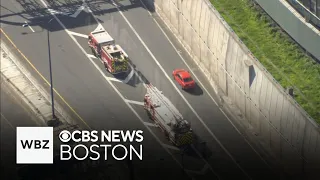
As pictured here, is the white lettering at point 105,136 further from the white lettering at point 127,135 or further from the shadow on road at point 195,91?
the shadow on road at point 195,91

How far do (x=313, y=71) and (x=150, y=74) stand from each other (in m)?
20.8

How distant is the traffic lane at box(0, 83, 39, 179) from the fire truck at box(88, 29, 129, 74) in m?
11.9

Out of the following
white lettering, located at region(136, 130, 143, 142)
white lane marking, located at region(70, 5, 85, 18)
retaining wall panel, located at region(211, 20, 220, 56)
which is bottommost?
white lettering, located at region(136, 130, 143, 142)

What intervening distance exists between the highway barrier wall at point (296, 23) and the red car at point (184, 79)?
40.0 feet

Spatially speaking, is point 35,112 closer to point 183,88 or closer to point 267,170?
point 183,88

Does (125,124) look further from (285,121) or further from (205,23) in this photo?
(285,121)

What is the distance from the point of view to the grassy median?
307 ft

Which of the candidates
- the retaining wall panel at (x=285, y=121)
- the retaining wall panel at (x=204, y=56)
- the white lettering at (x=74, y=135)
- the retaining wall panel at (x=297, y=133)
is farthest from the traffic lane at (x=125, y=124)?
the retaining wall panel at (x=297, y=133)

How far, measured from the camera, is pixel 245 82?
98.9 m

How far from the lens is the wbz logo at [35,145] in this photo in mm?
89106

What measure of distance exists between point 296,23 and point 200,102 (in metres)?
14.9

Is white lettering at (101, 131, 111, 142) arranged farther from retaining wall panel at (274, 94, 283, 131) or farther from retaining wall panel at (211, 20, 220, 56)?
retaining wall panel at (274, 94, 283, 131)

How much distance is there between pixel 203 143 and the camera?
96.2 metres

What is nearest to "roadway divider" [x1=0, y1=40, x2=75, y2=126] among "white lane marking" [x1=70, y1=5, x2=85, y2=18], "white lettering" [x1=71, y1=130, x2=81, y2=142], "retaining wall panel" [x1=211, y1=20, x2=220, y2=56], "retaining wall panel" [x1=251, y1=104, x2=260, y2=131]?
"white lettering" [x1=71, y1=130, x2=81, y2=142]
